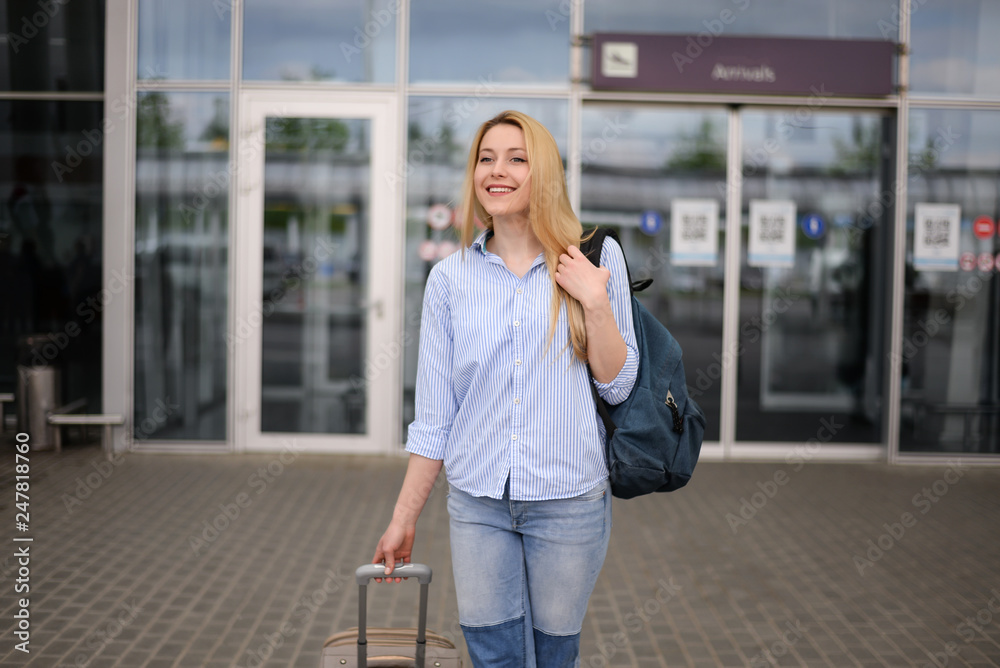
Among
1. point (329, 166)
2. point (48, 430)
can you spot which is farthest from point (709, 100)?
point (48, 430)

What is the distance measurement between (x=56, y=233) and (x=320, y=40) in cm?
296

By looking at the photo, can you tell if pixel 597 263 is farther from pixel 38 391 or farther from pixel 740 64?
pixel 38 391

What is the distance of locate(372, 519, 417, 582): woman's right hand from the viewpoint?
231 cm

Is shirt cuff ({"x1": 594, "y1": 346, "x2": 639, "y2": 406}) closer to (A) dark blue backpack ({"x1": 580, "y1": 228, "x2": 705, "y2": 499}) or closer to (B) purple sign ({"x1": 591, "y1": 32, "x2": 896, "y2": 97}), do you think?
(A) dark blue backpack ({"x1": 580, "y1": 228, "x2": 705, "y2": 499})

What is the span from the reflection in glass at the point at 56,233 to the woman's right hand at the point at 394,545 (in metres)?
6.70

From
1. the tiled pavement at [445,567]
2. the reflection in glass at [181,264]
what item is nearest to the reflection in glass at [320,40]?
the reflection in glass at [181,264]

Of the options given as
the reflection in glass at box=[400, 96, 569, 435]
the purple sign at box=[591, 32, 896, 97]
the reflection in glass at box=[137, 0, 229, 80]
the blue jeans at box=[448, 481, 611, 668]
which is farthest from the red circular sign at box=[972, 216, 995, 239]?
the blue jeans at box=[448, 481, 611, 668]

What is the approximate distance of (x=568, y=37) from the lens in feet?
26.0

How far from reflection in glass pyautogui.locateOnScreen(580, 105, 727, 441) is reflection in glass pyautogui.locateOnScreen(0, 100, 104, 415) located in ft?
14.5

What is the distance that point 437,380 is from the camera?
2.41 meters

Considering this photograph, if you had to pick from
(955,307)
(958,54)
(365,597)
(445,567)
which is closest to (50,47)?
(445,567)

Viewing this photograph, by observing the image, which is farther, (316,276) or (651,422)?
(316,276)

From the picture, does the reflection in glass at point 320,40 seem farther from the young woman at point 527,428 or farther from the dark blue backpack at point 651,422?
the dark blue backpack at point 651,422

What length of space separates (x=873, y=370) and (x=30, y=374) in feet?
24.4
